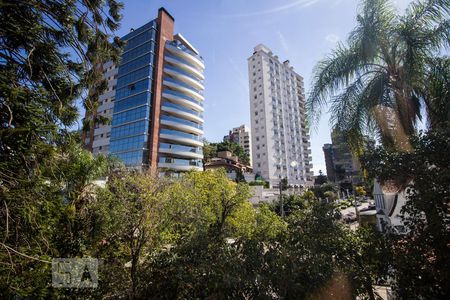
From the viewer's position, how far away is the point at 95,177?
1127 centimetres

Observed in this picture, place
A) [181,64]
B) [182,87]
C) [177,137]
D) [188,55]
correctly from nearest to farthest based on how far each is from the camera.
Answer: [177,137], [182,87], [181,64], [188,55]

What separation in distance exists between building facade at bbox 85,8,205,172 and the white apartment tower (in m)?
28.2

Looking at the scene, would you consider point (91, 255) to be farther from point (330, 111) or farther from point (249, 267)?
point (330, 111)

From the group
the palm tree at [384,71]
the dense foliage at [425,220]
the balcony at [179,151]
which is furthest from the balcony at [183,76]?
the dense foliage at [425,220]

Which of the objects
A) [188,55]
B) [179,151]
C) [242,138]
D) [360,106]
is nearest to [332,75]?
[360,106]

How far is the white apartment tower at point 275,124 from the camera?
68.8 meters

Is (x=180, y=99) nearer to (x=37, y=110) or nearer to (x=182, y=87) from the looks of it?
(x=182, y=87)

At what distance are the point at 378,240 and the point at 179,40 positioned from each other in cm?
5187

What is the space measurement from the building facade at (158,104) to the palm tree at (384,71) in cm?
3260

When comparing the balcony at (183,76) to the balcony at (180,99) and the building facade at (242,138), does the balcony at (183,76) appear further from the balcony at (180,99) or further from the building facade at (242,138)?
the building facade at (242,138)

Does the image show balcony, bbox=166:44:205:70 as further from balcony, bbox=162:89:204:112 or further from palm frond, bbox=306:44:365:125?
palm frond, bbox=306:44:365:125

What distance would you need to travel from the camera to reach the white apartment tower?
68812 millimetres

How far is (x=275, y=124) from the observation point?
7262 centimetres

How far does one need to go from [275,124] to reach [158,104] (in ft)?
137
